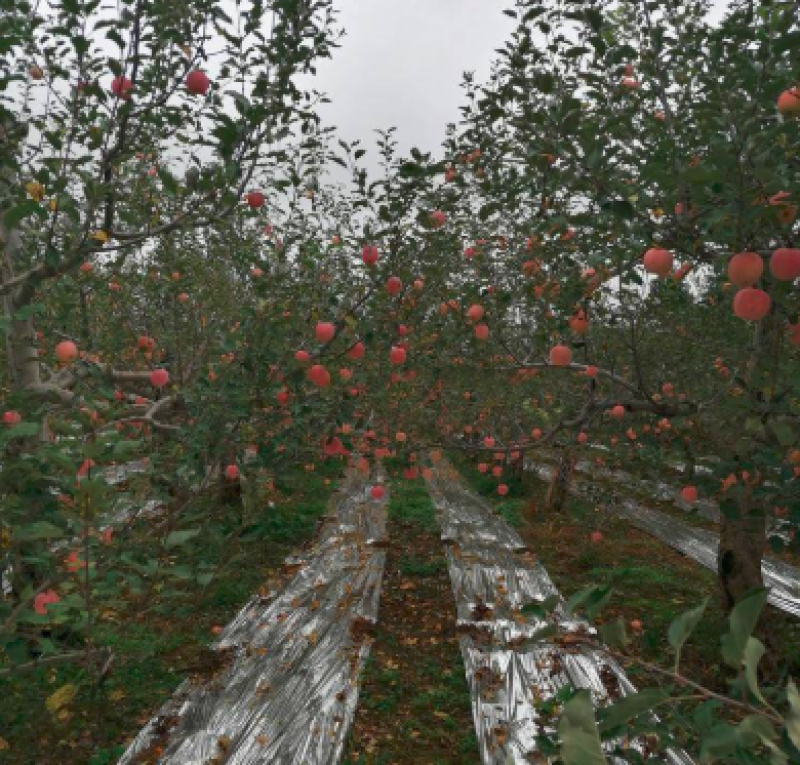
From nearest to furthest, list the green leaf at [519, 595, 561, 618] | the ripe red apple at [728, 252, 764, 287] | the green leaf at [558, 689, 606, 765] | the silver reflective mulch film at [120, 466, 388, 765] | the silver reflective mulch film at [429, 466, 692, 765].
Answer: the green leaf at [558, 689, 606, 765]
the green leaf at [519, 595, 561, 618]
the ripe red apple at [728, 252, 764, 287]
the silver reflective mulch film at [120, 466, 388, 765]
the silver reflective mulch film at [429, 466, 692, 765]

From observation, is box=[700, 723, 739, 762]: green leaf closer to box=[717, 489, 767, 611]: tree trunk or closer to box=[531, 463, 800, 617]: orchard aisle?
box=[717, 489, 767, 611]: tree trunk

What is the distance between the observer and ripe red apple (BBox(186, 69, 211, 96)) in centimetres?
316

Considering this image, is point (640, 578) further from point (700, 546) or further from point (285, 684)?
point (285, 684)

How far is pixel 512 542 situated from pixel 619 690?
3.64 m

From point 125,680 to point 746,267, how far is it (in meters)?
4.75

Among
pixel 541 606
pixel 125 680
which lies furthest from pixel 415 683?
pixel 541 606

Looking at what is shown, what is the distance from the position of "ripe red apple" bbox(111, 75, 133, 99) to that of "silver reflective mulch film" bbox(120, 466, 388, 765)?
3517mm

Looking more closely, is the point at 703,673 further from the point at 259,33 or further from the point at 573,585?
the point at 259,33

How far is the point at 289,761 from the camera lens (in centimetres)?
347

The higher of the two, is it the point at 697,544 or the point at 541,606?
the point at 541,606

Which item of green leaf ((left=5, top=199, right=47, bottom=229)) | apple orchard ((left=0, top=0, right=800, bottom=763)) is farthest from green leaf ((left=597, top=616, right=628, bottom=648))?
green leaf ((left=5, top=199, right=47, bottom=229))

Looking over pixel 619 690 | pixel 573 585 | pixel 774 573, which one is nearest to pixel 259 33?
pixel 619 690

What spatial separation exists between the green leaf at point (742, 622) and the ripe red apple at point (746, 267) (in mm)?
1213

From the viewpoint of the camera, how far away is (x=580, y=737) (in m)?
0.60
